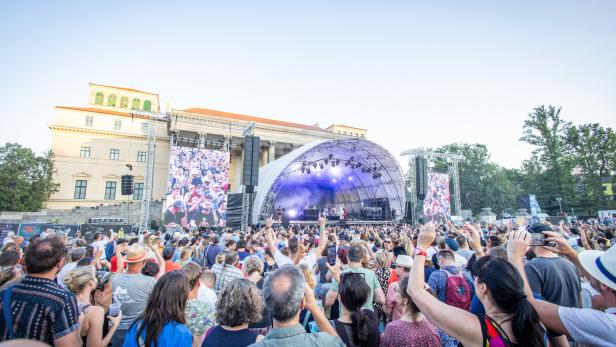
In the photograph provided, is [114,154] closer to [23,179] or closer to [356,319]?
[23,179]

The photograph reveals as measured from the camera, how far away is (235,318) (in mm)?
1946

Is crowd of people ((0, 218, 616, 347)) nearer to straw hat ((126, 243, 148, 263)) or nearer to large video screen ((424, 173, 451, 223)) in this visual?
straw hat ((126, 243, 148, 263))

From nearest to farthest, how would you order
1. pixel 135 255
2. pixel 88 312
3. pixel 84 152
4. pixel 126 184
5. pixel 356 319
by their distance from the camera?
pixel 356 319 → pixel 88 312 → pixel 135 255 → pixel 126 184 → pixel 84 152

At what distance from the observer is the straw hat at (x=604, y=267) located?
1574 mm

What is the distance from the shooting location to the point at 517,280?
1.60 meters

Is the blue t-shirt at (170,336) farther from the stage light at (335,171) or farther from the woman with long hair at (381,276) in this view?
the stage light at (335,171)

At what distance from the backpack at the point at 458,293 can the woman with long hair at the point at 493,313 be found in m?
1.51

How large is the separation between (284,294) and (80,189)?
4293cm

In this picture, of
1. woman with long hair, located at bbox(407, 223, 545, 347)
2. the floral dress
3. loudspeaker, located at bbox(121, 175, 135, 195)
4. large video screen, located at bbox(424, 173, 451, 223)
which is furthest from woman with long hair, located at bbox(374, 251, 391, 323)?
A: large video screen, located at bbox(424, 173, 451, 223)

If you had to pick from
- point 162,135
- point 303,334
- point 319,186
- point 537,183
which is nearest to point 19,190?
point 162,135

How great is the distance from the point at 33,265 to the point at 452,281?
372 centimetres

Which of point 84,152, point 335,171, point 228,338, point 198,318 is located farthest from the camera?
point 84,152

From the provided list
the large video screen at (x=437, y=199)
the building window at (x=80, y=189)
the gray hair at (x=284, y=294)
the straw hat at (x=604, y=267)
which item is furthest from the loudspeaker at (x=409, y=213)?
the building window at (x=80, y=189)

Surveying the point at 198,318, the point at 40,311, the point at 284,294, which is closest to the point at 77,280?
the point at 40,311
